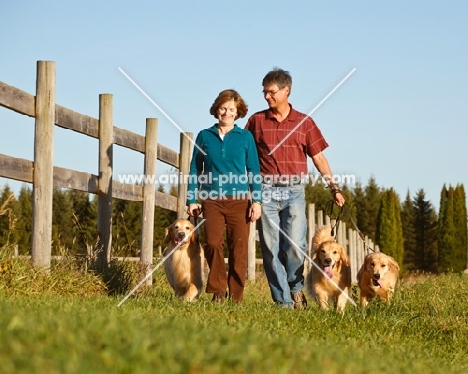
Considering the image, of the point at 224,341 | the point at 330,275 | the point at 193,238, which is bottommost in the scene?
the point at 224,341

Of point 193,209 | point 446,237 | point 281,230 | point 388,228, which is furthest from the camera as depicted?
point 446,237

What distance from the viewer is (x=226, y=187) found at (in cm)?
779

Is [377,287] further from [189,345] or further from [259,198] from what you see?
[189,345]

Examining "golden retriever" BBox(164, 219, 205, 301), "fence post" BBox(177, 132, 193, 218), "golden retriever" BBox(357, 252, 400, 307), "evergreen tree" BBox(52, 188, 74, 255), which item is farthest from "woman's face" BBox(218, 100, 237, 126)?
"evergreen tree" BBox(52, 188, 74, 255)

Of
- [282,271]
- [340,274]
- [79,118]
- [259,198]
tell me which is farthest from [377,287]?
[79,118]

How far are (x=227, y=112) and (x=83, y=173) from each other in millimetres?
2508

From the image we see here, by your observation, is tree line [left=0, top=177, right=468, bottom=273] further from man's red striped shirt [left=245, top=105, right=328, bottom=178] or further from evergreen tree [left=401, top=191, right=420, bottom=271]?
man's red striped shirt [left=245, top=105, right=328, bottom=178]

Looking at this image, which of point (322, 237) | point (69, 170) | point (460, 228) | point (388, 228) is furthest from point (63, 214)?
point (322, 237)

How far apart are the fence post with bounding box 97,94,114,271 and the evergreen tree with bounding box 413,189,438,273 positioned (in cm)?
4267

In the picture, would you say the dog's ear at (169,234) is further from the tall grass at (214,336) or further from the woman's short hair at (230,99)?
the woman's short hair at (230,99)

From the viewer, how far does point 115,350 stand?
2.83m

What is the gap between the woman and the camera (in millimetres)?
7789

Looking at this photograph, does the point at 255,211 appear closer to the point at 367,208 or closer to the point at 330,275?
the point at 330,275

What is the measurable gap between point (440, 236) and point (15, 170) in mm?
42056
